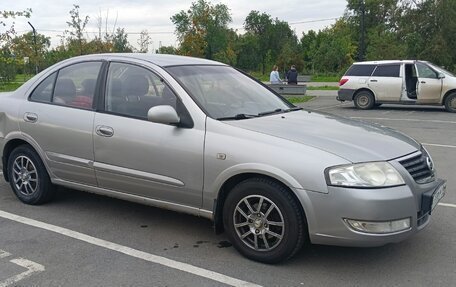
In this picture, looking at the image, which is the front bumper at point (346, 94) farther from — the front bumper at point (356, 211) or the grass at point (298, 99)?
the front bumper at point (356, 211)

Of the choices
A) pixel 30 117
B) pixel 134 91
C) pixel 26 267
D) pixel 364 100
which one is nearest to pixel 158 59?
pixel 134 91

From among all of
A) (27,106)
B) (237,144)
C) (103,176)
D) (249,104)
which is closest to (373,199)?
(237,144)

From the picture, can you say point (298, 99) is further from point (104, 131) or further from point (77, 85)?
Result: point (104, 131)

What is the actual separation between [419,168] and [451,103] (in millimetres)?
12932

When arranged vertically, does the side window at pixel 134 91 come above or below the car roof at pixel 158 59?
below

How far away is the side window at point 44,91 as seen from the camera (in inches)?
198

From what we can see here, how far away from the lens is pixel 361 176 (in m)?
3.34

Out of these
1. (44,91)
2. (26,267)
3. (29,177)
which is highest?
(44,91)

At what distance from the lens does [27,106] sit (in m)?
5.07

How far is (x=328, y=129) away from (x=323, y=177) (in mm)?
742

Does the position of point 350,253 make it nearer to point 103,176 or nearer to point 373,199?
point 373,199

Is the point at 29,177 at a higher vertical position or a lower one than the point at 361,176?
lower

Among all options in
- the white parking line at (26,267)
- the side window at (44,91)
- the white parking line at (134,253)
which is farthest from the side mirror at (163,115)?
the side window at (44,91)

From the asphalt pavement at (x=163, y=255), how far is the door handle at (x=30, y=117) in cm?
96
